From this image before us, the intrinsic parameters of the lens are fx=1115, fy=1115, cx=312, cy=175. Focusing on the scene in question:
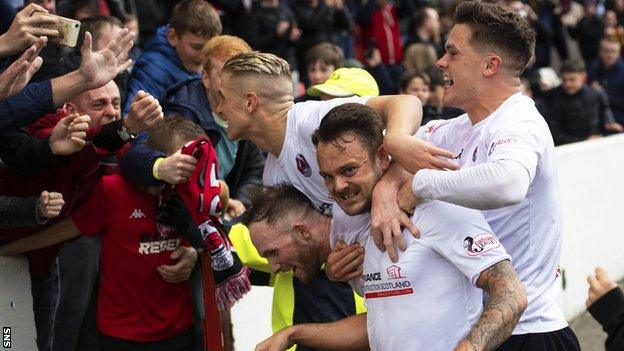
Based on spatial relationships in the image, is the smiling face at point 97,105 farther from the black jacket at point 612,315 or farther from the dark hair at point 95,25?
the black jacket at point 612,315

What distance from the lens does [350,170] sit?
4.06 meters

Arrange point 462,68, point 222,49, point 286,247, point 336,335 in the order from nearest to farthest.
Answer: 1. point 462,68
2. point 336,335
3. point 286,247
4. point 222,49

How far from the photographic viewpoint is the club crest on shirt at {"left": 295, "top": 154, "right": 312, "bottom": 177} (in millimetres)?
4758

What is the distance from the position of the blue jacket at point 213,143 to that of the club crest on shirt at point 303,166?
0.59 m

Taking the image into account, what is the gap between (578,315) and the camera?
889 centimetres

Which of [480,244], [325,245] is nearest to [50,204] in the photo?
[325,245]

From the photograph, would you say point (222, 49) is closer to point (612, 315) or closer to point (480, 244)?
point (480, 244)

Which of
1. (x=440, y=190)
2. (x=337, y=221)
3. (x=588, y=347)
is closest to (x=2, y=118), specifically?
(x=337, y=221)

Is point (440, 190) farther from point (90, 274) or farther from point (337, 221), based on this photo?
point (90, 274)

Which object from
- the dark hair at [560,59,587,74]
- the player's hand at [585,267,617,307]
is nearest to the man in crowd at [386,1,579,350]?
the player's hand at [585,267,617,307]

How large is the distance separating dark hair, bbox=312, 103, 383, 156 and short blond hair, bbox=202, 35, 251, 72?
6.68 ft

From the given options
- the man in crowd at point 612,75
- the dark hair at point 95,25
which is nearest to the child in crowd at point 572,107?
the man in crowd at point 612,75

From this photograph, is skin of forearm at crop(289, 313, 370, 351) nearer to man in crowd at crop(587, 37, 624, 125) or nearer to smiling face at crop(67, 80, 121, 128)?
smiling face at crop(67, 80, 121, 128)

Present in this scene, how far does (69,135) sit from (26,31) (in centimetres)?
46
